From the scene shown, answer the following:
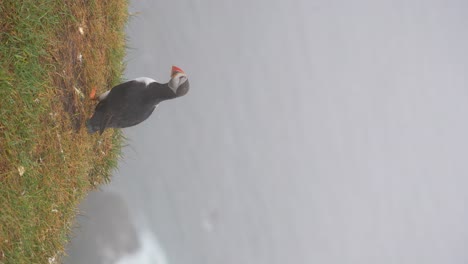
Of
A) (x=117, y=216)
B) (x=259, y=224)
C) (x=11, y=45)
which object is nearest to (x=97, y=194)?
(x=117, y=216)

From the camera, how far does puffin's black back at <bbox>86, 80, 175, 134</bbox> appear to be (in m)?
1.88

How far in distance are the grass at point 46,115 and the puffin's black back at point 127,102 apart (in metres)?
0.09

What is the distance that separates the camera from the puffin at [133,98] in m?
1.87

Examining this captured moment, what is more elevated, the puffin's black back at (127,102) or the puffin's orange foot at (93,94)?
the puffin's orange foot at (93,94)

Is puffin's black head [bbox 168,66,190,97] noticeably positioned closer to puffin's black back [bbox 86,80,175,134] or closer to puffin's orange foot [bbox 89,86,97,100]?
puffin's black back [bbox 86,80,175,134]

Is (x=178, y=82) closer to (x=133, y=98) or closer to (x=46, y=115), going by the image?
(x=133, y=98)

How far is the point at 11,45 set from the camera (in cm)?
135

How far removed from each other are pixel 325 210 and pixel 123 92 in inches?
284

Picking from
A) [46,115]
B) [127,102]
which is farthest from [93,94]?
[46,115]

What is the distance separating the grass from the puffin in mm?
98

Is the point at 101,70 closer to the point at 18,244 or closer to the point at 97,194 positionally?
the point at 18,244

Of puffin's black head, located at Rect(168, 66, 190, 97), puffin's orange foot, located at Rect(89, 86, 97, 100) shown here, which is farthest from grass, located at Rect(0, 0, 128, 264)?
puffin's black head, located at Rect(168, 66, 190, 97)

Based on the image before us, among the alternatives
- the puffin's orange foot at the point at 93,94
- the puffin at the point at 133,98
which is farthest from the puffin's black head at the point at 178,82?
the puffin's orange foot at the point at 93,94

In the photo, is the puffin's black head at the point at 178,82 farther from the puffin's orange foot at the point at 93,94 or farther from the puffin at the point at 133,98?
the puffin's orange foot at the point at 93,94
